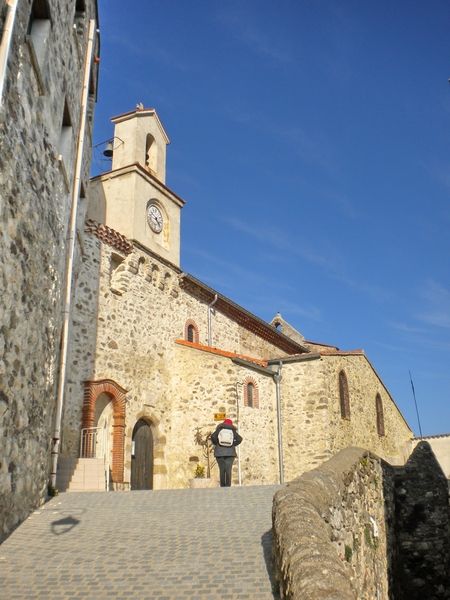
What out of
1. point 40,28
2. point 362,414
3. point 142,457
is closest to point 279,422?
Result: point 362,414

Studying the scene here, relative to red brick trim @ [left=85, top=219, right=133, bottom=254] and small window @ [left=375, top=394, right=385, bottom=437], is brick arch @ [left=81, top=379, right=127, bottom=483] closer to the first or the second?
red brick trim @ [left=85, top=219, right=133, bottom=254]

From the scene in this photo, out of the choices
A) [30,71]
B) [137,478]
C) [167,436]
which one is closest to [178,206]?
[167,436]

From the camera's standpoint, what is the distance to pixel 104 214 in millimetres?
18719

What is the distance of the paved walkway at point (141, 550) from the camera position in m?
5.26

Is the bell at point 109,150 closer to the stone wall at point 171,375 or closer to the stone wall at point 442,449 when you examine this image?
the stone wall at point 171,375

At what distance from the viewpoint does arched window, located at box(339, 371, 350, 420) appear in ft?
68.1

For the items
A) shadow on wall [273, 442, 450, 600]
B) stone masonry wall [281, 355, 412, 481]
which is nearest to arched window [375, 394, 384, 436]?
stone masonry wall [281, 355, 412, 481]

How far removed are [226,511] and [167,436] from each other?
939 centimetres

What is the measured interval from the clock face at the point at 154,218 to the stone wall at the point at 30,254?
29.6 feet

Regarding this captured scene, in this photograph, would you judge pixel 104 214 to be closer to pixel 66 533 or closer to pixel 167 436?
pixel 167 436

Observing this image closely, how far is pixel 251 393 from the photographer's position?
61.4 ft

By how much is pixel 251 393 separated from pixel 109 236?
21.6 ft

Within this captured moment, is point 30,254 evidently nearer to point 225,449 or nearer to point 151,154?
point 225,449

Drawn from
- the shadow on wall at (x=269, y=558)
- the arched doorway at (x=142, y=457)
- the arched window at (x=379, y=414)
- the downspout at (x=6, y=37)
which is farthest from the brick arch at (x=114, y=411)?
the arched window at (x=379, y=414)
